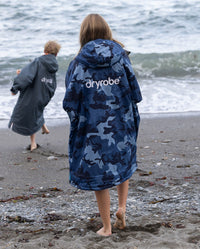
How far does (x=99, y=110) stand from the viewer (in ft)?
9.34

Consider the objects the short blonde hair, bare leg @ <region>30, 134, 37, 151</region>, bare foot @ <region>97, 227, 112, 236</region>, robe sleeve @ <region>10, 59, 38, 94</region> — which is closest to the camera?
bare foot @ <region>97, 227, 112, 236</region>

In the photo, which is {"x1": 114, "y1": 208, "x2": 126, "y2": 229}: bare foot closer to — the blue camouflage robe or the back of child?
the blue camouflage robe

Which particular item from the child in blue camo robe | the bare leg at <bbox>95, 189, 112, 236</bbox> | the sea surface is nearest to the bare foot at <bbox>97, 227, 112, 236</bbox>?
the bare leg at <bbox>95, 189, 112, 236</bbox>

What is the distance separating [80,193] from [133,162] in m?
1.29

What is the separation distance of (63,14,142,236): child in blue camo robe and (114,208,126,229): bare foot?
10.9 inches

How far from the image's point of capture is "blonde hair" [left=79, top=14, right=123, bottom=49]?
9.59ft

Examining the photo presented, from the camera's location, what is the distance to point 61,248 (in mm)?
2850

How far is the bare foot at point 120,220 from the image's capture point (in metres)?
3.12

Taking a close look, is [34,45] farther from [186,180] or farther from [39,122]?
[186,180]

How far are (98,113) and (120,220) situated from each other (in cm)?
92

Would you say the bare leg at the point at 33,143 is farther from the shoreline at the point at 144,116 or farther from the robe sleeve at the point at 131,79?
the robe sleeve at the point at 131,79

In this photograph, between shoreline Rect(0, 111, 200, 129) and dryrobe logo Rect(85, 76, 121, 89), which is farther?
shoreline Rect(0, 111, 200, 129)

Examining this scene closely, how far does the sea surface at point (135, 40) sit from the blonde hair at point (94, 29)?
507 cm

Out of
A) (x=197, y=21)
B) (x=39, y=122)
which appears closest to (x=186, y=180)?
(x=39, y=122)
